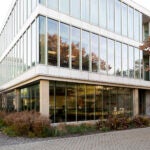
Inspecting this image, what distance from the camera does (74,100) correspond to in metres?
22.3

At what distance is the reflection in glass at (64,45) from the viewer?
20.9 m

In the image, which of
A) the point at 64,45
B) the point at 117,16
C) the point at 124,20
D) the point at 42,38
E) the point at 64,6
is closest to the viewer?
the point at 42,38

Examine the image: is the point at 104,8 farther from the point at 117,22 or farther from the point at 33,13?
the point at 33,13

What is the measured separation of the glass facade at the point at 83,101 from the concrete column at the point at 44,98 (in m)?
0.50

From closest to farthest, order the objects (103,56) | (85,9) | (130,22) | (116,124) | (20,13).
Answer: (116,124), (85,9), (103,56), (20,13), (130,22)

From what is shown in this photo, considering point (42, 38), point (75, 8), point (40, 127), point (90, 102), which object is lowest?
point (40, 127)

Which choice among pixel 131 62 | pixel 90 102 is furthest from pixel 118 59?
pixel 90 102

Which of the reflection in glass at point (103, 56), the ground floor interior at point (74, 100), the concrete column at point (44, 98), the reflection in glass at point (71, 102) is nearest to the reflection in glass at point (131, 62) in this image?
the ground floor interior at point (74, 100)

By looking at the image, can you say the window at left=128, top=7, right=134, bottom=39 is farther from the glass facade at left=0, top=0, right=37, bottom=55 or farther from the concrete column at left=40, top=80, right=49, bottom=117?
the concrete column at left=40, top=80, right=49, bottom=117

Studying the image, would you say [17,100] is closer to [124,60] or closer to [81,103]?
[81,103]

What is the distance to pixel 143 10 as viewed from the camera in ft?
104

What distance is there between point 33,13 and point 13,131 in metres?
9.06

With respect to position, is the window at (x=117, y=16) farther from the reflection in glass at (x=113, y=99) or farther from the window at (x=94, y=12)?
the reflection in glass at (x=113, y=99)

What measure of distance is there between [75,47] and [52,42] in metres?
2.55
